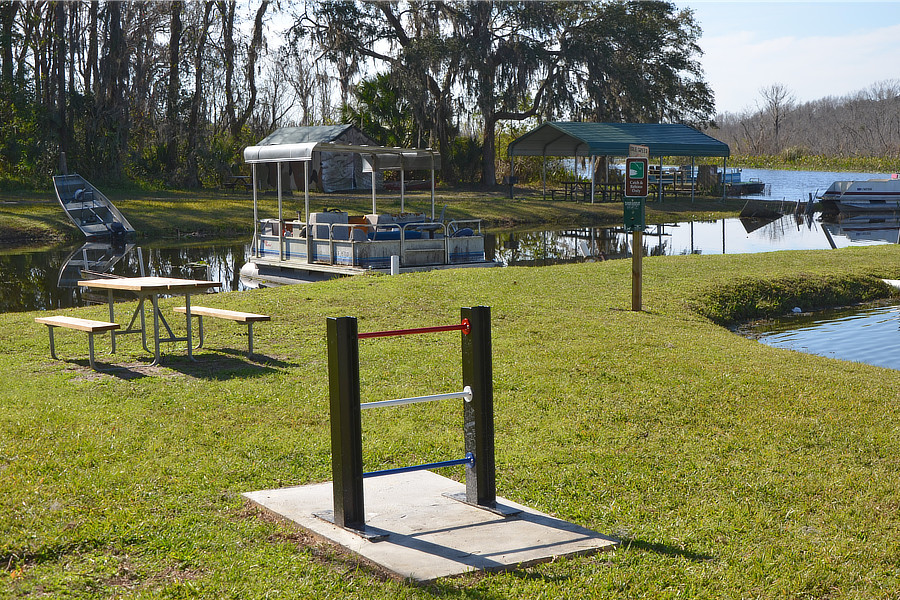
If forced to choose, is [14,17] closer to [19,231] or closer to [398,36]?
[19,231]

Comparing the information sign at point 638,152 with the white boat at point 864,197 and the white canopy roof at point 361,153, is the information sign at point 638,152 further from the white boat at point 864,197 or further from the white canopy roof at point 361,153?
the white boat at point 864,197

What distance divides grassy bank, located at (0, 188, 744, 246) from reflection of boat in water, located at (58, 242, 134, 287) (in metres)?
2.86

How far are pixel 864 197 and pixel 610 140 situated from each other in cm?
1391

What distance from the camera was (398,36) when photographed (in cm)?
4822

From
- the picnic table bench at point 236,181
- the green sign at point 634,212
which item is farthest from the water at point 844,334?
the picnic table bench at point 236,181

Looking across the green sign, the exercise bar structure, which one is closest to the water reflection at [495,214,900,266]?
the green sign

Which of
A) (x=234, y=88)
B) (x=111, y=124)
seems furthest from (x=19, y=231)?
(x=234, y=88)

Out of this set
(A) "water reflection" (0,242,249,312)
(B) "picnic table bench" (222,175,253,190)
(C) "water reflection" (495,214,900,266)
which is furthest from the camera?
(B) "picnic table bench" (222,175,253,190)

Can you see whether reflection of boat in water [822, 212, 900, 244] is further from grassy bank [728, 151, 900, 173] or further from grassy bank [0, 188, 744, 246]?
grassy bank [728, 151, 900, 173]

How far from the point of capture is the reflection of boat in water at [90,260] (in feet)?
69.7

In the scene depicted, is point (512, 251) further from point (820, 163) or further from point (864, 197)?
point (820, 163)

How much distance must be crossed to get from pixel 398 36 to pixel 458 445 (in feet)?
146

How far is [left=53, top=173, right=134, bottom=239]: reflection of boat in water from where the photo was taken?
31578mm

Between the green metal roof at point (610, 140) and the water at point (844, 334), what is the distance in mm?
29646
